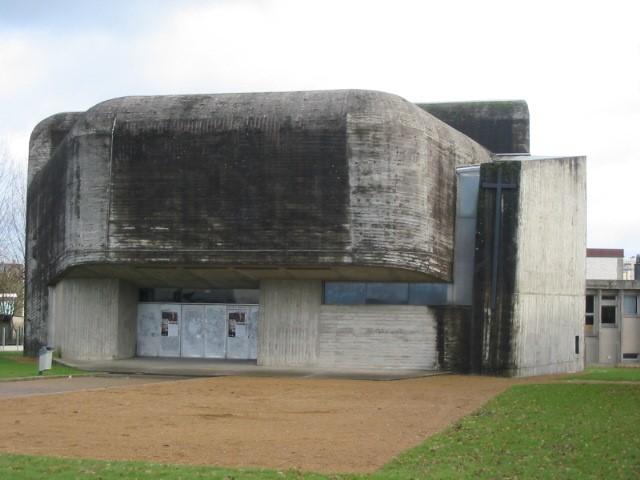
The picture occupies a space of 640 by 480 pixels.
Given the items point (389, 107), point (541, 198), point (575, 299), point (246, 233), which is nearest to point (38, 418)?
point (246, 233)

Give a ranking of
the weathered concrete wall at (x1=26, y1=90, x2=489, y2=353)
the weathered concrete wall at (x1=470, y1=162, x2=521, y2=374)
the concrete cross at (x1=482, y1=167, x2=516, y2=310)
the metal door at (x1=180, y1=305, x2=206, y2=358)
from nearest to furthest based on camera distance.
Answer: the weathered concrete wall at (x1=26, y1=90, x2=489, y2=353)
the weathered concrete wall at (x1=470, y1=162, x2=521, y2=374)
the concrete cross at (x1=482, y1=167, x2=516, y2=310)
the metal door at (x1=180, y1=305, x2=206, y2=358)

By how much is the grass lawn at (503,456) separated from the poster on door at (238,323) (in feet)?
59.1

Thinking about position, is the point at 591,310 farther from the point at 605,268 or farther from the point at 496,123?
the point at 496,123

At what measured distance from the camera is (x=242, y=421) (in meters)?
18.7

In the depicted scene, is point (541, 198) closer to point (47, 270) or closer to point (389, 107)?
point (389, 107)

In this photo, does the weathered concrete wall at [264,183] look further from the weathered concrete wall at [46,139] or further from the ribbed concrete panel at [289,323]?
the weathered concrete wall at [46,139]

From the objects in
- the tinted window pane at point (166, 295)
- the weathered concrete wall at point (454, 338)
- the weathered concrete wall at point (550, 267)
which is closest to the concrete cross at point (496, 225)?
the weathered concrete wall at point (550, 267)

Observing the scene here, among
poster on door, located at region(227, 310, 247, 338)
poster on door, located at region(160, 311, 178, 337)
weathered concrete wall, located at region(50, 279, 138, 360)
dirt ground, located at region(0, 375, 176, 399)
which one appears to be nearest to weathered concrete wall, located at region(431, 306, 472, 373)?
poster on door, located at region(227, 310, 247, 338)

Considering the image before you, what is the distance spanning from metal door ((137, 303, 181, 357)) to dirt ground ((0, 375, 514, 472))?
9.84 metres

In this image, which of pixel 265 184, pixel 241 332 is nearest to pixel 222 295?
pixel 241 332

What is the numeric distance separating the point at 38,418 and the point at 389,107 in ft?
56.1

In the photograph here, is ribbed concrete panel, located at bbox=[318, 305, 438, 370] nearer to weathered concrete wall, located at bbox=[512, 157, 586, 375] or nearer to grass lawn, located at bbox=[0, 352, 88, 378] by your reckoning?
weathered concrete wall, located at bbox=[512, 157, 586, 375]

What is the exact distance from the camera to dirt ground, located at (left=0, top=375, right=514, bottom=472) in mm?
14305

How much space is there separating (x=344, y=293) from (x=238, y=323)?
527 cm
